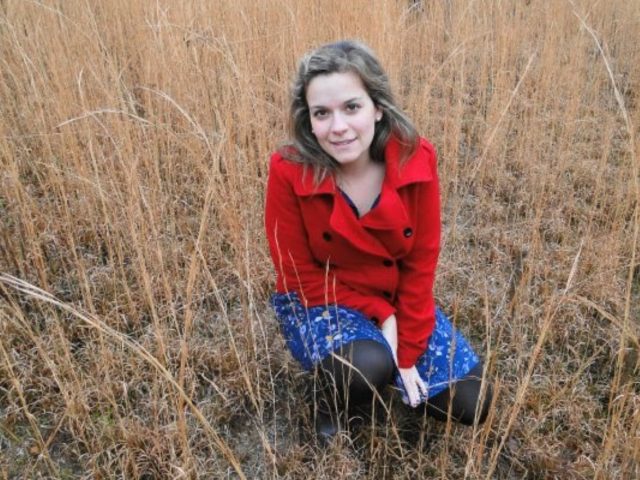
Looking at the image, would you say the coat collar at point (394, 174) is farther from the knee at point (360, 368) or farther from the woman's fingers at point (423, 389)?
the woman's fingers at point (423, 389)

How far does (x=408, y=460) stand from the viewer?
47.3 inches

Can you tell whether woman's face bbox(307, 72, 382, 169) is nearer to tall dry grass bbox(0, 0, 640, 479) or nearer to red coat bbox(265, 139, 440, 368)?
red coat bbox(265, 139, 440, 368)

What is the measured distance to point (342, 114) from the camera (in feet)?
3.73

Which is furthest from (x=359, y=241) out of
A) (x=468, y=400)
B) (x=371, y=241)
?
(x=468, y=400)

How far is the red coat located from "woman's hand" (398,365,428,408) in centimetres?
2

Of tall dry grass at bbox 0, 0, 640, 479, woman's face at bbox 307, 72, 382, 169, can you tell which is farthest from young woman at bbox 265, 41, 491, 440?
tall dry grass at bbox 0, 0, 640, 479

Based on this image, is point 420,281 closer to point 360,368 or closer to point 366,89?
point 360,368

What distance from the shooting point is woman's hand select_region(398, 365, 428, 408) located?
120 cm

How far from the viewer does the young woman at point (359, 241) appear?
1147mm

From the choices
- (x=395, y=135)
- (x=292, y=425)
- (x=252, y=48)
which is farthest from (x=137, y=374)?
(x=252, y=48)

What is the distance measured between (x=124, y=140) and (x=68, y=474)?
3.27ft

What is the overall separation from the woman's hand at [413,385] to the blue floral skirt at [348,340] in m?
0.02

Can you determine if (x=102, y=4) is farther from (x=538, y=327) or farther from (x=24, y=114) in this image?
(x=538, y=327)

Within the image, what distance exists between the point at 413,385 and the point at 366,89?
72 centimetres
